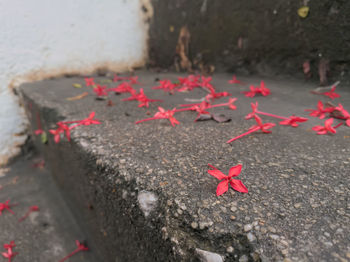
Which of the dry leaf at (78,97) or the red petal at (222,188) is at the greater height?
the red petal at (222,188)

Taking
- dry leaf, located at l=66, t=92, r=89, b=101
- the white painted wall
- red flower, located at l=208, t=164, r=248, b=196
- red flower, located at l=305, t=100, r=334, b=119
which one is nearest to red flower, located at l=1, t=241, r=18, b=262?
dry leaf, located at l=66, t=92, r=89, b=101

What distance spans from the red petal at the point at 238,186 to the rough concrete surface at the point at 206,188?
19 millimetres

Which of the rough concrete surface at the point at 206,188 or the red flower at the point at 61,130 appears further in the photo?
the red flower at the point at 61,130

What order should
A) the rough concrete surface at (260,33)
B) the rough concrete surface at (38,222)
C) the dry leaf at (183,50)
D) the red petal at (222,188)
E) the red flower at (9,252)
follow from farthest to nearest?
the dry leaf at (183,50)
the rough concrete surface at (260,33)
the rough concrete surface at (38,222)
the red flower at (9,252)
the red petal at (222,188)

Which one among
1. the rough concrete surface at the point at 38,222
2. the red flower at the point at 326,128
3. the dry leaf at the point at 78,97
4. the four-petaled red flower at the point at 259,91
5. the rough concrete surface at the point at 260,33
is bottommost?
the rough concrete surface at the point at 38,222

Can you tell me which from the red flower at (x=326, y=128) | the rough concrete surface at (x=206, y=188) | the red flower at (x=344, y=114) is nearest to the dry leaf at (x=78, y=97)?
the rough concrete surface at (x=206, y=188)

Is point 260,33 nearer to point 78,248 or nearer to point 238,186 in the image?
point 238,186

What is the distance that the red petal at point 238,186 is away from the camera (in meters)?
0.68

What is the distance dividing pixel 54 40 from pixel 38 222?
6.07 ft

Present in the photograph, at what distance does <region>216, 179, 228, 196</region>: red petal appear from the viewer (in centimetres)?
67

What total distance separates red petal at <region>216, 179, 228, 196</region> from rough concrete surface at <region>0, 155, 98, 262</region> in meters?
1.16

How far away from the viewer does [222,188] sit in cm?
68

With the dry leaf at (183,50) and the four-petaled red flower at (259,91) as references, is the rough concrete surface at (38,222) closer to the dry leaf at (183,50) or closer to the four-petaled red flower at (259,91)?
the four-petaled red flower at (259,91)

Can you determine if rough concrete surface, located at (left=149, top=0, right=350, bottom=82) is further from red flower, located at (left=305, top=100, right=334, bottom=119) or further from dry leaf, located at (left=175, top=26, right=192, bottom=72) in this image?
red flower, located at (left=305, top=100, right=334, bottom=119)
